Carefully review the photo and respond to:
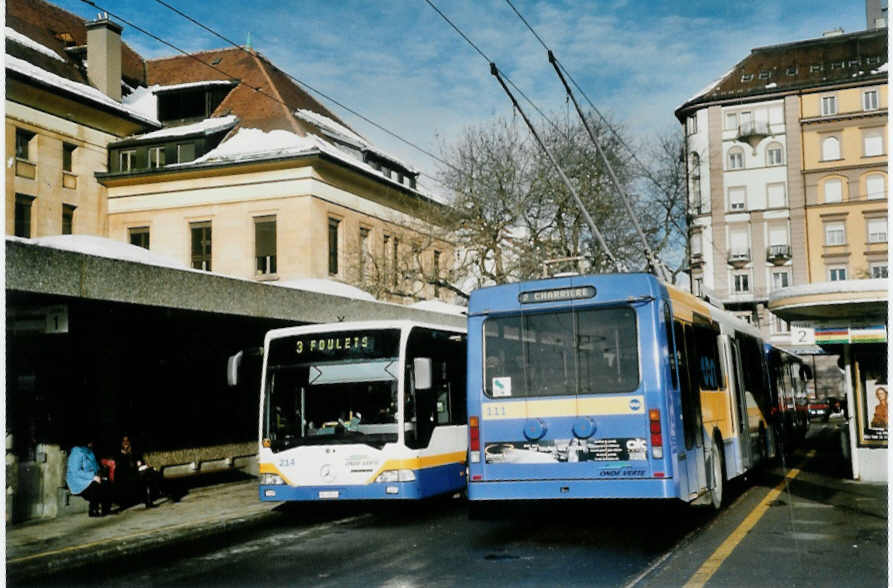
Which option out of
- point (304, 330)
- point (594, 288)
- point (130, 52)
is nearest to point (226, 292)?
point (304, 330)

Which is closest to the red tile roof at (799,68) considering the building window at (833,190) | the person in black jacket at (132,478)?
the building window at (833,190)

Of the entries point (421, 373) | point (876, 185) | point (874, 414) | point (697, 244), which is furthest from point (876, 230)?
point (697, 244)

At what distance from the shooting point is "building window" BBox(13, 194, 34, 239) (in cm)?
3315

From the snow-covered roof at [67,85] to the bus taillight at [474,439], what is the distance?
2630cm

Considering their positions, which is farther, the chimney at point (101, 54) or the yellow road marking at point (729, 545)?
the chimney at point (101, 54)

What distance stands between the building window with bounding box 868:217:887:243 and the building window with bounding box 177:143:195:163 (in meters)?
25.4

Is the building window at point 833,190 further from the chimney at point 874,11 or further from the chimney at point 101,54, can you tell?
the chimney at point 101,54

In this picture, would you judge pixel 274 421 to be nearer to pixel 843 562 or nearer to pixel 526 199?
pixel 843 562

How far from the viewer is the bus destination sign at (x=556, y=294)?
11242mm

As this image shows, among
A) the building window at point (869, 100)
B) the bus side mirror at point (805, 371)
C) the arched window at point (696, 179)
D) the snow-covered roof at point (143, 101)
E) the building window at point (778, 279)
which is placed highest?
the snow-covered roof at point (143, 101)

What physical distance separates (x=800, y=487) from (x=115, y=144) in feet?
102

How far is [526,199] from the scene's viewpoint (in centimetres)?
3681

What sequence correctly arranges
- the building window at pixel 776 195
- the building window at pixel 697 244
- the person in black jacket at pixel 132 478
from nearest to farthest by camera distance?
the person in black jacket at pixel 132 478, the building window at pixel 776 195, the building window at pixel 697 244

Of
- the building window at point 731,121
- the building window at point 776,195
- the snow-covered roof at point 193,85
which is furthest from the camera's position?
the building window at point 731,121
